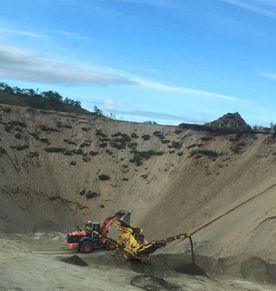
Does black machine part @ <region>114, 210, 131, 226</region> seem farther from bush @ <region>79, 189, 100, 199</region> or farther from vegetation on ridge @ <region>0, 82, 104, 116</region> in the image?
vegetation on ridge @ <region>0, 82, 104, 116</region>

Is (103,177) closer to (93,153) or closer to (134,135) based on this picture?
(93,153)

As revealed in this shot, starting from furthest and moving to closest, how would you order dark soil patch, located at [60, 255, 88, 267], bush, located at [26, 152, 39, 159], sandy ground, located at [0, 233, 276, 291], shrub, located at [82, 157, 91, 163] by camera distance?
1. shrub, located at [82, 157, 91, 163]
2. bush, located at [26, 152, 39, 159]
3. dark soil patch, located at [60, 255, 88, 267]
4. sandy ground, located at [0, 233, 276, 291]

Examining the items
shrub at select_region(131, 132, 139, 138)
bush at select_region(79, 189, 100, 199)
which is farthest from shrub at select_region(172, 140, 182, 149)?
bush at select_region(79, 189, 100, 199)

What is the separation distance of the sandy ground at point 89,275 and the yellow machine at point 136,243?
48 centimetres

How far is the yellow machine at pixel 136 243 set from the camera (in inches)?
1118

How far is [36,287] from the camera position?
2050 cm

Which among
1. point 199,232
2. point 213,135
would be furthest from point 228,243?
point 213,135

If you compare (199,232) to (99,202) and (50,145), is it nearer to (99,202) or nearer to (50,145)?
(99,202)

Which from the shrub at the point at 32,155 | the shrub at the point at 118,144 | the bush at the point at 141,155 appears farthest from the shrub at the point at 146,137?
the shrub at the point at 32,155

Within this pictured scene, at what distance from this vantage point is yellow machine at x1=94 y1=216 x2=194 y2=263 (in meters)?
28.4

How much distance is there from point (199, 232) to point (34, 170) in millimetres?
15921

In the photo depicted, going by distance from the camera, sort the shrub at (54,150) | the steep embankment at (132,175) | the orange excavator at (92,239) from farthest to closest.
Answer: the shrub at (54,150) < the steep embankment at (132,175) < the orange excavator at (92,239)

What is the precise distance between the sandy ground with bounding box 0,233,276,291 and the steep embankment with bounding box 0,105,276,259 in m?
3.87

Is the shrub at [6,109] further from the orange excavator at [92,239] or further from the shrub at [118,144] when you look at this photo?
the orange excavator at [92,239]
